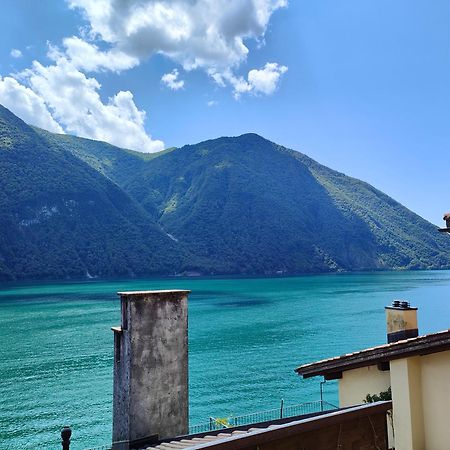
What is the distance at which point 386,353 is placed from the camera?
755cm

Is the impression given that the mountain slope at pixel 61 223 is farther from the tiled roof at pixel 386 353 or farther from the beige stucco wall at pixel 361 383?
the beige stucco wall at pixel 361 383

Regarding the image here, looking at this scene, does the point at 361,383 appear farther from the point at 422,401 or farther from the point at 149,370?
the point at 149,370

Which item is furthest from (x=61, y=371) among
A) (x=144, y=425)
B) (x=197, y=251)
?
(x=197, y=251)

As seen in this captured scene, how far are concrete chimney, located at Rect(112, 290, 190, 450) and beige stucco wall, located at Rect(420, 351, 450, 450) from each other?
4.07 m

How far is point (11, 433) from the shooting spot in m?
21.7

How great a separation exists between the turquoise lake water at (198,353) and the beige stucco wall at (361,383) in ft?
51.5

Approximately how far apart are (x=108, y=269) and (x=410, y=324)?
159328mm

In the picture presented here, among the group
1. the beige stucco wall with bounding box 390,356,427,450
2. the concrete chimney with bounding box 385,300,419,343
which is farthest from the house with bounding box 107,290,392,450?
the concrete chimney with bounding box 385,300,419,343

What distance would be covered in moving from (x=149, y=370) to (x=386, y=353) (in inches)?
162

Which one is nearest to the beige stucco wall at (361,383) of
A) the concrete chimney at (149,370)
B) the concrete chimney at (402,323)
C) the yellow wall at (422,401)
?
the yellow wall at (422,401)

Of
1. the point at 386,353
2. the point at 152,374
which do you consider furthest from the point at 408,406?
the point at 152,374

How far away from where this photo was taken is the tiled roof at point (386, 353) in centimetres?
668

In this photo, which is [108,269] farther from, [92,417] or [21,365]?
[92,417]

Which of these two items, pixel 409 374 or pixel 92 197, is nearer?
pixel 409 374
